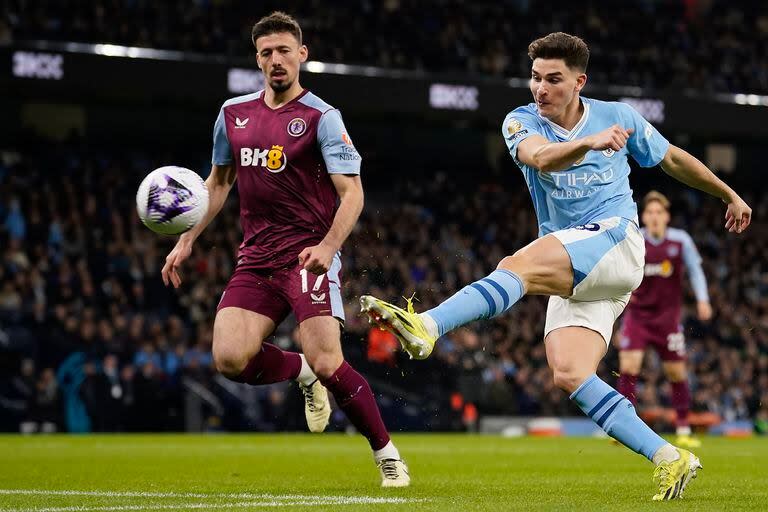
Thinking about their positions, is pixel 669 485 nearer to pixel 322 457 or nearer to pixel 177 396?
pixel 322 457

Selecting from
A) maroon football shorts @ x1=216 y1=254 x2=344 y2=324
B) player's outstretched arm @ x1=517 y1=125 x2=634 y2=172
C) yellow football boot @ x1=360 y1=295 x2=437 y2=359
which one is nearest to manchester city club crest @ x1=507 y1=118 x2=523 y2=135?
player's outstretched arm @ x1=517 y1=125 x2=634 y2=172

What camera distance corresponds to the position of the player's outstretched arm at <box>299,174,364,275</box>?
6082 mm

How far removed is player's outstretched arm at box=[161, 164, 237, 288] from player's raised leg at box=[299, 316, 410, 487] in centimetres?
87

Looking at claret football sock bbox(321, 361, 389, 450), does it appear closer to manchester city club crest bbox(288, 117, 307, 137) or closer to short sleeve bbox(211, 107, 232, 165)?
manchester city club crest bbox(288, 117, 307, 137)

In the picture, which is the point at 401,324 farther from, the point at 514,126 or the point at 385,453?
the point at 385,453

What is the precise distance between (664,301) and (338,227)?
7256 mm

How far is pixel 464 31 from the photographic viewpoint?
25.8 metres

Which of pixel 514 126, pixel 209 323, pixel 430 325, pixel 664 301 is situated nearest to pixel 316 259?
pixel 430 325

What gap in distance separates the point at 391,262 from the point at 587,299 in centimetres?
Result: 1613

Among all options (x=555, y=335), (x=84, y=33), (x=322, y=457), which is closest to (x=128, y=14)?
(x=84, y=33)

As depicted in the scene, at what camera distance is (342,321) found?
21.9 feet

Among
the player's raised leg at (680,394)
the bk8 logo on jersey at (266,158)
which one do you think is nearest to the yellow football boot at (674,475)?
the bk8 logo on jersey at (266,158)

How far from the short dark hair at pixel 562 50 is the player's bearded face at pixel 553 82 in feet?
0.07

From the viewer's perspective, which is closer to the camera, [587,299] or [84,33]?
[587,299]
